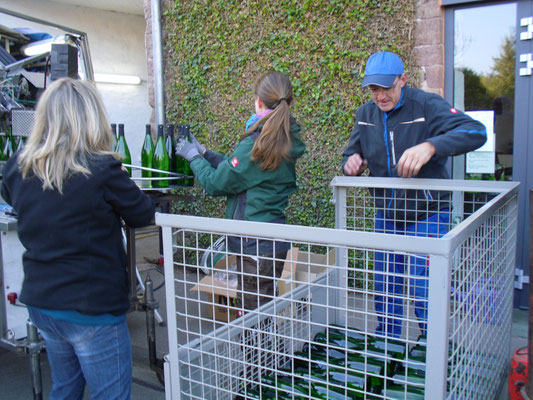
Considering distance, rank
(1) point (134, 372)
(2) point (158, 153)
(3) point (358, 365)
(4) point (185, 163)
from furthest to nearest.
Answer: (1) point (134, 372)
(2) point (158, 153)
(4) point (185, 163)
(3) point (358, 365)

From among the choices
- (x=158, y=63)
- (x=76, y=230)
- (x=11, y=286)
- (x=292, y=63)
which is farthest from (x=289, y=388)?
(x=158, y=63)

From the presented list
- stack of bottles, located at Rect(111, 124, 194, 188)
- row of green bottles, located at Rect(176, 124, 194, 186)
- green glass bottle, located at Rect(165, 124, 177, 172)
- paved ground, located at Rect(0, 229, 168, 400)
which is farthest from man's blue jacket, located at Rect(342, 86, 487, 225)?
paved ground, located at Rect(0, 229, 168, 400)

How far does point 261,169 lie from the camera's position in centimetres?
255

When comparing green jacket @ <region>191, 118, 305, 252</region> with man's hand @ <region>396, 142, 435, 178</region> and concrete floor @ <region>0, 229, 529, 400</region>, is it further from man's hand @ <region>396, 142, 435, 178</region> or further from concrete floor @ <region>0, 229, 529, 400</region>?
concrete floor @ <region>0, 229, 529, 400</region>

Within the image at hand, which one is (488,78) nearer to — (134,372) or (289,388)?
(289,388)

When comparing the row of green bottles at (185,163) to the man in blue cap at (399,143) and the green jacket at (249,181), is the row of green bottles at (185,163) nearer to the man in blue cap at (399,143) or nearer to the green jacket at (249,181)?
the green jacket at (249,181)

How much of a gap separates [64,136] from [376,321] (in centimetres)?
130

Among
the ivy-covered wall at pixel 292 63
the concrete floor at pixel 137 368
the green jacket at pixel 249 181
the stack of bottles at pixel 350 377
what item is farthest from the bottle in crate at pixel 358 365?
the ivy-covered wall at pixel 292 63

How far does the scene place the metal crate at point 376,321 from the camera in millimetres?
1106

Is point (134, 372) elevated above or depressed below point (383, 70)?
below

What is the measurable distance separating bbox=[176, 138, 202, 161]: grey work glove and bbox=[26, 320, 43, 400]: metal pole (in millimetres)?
1230

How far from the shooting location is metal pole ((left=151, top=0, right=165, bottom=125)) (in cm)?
567

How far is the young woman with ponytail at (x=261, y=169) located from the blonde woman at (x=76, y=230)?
74 cm

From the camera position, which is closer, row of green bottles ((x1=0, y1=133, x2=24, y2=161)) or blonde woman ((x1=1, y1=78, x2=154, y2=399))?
blonde woman ((x1=1, y1=78, x2=154, y2=399))
